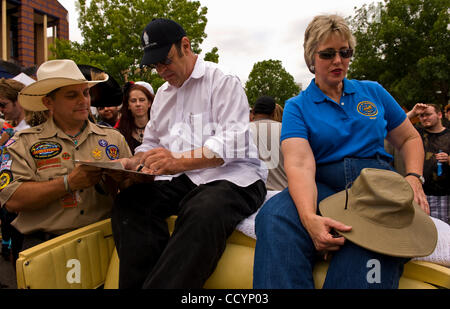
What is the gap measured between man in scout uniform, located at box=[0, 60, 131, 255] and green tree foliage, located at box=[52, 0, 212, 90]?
430 inches

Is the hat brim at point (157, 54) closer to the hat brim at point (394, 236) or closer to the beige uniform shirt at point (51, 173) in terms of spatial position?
the beige uniform shirt at point (51, 173)

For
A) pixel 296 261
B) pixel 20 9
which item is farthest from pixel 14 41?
pixel 296 261

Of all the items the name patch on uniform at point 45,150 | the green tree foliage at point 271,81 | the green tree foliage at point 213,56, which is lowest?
the name patch on uniform at point 45,150

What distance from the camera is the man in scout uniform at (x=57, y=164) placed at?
1.93 m

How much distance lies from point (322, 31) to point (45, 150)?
189cm

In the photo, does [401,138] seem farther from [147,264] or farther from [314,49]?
[147,264]

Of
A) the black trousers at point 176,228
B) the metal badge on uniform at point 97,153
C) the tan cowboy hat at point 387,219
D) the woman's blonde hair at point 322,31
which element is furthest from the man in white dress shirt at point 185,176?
the tan cowboy hat at point 387,219

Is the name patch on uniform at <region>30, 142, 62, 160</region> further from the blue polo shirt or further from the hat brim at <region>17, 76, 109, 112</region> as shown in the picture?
the blue polo shirt

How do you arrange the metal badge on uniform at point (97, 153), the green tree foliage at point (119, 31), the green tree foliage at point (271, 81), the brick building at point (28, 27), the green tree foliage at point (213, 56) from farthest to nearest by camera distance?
the green tree foliage at point (271, 81) < the brick building at point (28, 27) < the green tree foliage at point (213, 56) < the green tree foliage at point (119, 31) < the metal badge on uniform at point (97, 153)

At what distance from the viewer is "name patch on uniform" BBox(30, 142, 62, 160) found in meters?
2.03

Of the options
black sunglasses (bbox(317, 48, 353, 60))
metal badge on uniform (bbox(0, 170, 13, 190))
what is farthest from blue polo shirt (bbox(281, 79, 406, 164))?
metal badge on uniform (bbox(0, 170, 13, 190))

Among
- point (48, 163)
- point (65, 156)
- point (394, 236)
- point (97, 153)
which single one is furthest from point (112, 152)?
point (394, 236)

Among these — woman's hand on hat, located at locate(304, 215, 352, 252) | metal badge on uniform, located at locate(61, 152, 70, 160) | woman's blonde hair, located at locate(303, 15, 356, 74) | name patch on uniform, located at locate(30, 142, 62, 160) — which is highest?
woman's blonde hair, located at locate(303, 15, 356, 74)
